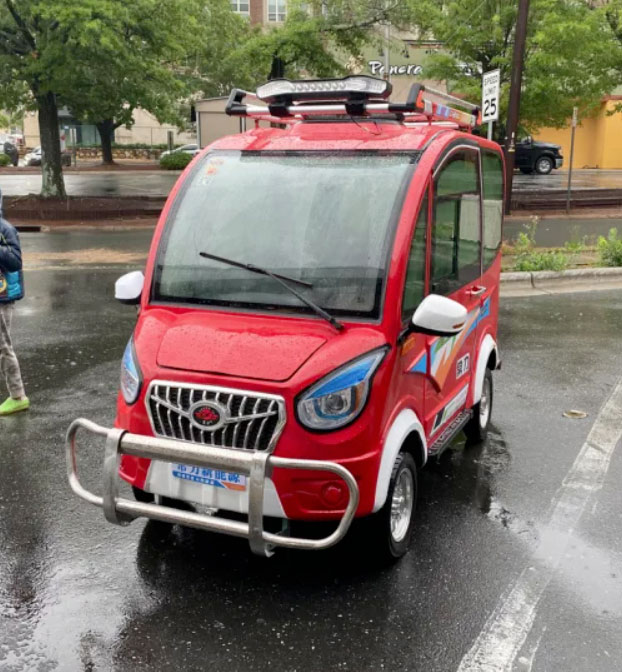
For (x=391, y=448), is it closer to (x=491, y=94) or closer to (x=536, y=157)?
(x=491, y=94)

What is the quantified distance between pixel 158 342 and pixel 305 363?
80 centimetres

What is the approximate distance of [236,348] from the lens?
3607 millimetres

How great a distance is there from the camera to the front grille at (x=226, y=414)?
341 centimetres

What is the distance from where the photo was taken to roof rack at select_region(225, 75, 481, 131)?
4234 millimetres

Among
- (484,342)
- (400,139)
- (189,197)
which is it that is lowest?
(484,342)

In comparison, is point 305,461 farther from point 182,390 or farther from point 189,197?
point 189,197

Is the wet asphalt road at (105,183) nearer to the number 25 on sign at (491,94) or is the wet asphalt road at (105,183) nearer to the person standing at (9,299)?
the number 25 on sign at (491,94)

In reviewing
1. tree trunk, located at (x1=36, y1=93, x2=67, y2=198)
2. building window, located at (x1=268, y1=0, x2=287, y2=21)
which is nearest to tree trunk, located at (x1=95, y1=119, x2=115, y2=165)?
tree trunk, located at (x1=36, y1=93, x2=67, y2=198)

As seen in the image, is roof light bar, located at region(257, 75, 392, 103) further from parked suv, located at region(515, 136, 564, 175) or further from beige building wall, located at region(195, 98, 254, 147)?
parked suv, located at region(515, 136, 564, 175)

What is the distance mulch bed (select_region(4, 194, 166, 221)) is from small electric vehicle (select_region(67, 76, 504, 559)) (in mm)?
16012

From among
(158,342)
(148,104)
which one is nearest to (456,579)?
(158,342)

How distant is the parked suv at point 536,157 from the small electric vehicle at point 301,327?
33.9 metres

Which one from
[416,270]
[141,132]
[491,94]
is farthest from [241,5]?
[416,270]

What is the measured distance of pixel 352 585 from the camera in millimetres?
3781
